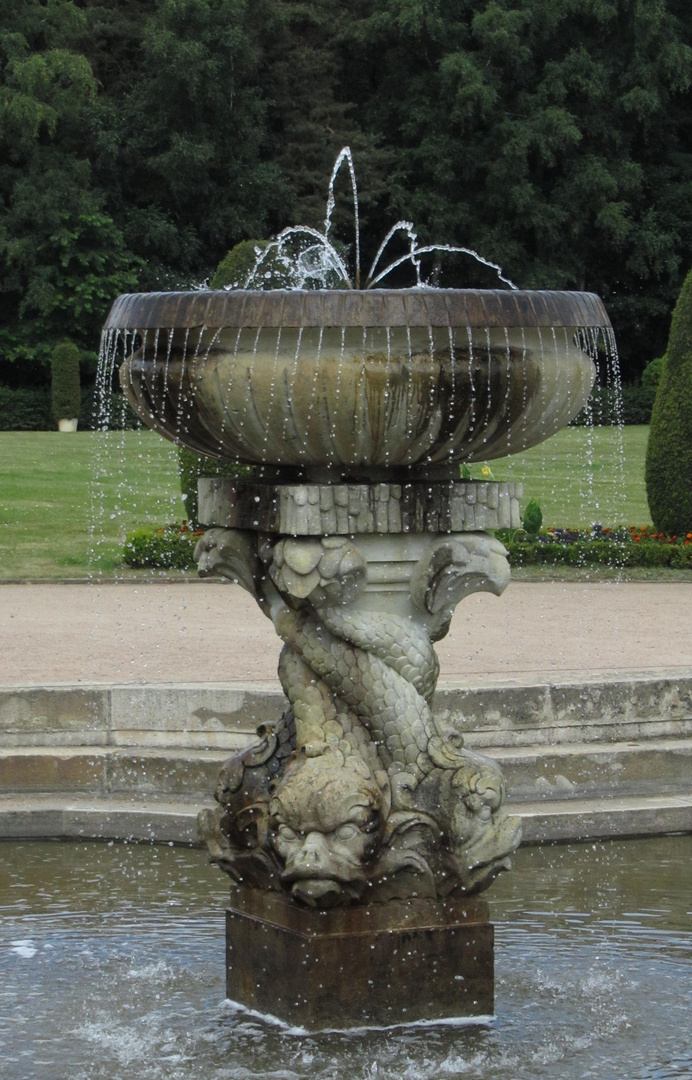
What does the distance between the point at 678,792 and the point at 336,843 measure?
291 centimetres

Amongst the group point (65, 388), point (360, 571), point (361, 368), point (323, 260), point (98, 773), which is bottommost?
point (98, 773)

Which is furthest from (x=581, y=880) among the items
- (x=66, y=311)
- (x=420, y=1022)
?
(x=66, y=311)

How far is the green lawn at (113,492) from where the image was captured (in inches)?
585

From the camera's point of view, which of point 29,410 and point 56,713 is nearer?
point 56,713

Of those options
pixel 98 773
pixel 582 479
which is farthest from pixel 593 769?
pixel 582 479

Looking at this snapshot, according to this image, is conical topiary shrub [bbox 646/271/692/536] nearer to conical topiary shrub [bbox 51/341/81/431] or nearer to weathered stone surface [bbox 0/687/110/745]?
weathered stone surface [bbox 0/687/110/745]

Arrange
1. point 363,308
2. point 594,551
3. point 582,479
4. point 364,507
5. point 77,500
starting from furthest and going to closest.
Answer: point 582,479 < point 77,500 < point 594,551 < point 364,507 < point 363,308

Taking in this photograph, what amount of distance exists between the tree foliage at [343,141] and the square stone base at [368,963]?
1260 inches

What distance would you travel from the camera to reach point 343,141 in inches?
1474

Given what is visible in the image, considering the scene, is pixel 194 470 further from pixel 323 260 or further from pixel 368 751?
pixel 368 751

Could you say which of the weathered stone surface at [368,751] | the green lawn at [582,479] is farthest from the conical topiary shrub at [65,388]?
the weathered stone surface at [368,751]

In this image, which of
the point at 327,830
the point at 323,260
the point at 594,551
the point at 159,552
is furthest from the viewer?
the point at 323,260

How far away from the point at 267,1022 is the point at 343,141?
34.8 meters

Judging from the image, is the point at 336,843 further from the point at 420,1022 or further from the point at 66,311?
the point at 66,311
